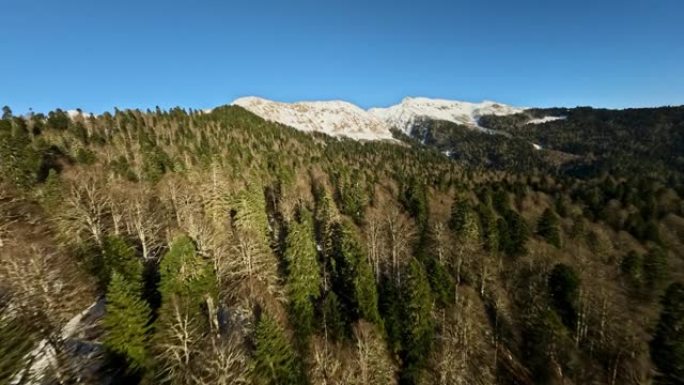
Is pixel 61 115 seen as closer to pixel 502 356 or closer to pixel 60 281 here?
pixel 60 281

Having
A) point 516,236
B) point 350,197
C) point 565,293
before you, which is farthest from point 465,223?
point 350,197

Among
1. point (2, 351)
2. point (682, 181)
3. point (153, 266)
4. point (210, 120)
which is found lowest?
point (682, 181)

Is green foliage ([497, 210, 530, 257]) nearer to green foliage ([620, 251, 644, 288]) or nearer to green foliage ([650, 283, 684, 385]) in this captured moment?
green foliage ([620, 251, 644, 288])

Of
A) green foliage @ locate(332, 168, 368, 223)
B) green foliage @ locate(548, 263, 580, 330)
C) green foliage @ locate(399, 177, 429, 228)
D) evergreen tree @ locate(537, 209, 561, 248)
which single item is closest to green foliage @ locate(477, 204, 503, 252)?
evergreen tree @ locate(537, 209, 561, 248)

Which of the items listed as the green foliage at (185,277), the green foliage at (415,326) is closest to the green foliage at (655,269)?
the green foliage at (415,326)

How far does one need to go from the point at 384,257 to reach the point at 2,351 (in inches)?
2804

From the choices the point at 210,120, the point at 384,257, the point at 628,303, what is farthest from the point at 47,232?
the point at 210,120

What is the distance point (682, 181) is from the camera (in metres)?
195

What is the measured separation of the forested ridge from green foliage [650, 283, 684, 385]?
0.20 meters

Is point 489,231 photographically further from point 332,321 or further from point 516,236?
point 332,321

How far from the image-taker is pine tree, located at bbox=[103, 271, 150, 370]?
31.4 metres

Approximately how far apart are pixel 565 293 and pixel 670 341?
1892 centimetres

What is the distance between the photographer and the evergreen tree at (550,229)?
3307 inches

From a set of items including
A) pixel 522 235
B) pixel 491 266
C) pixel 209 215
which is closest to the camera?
pixel 209 215
